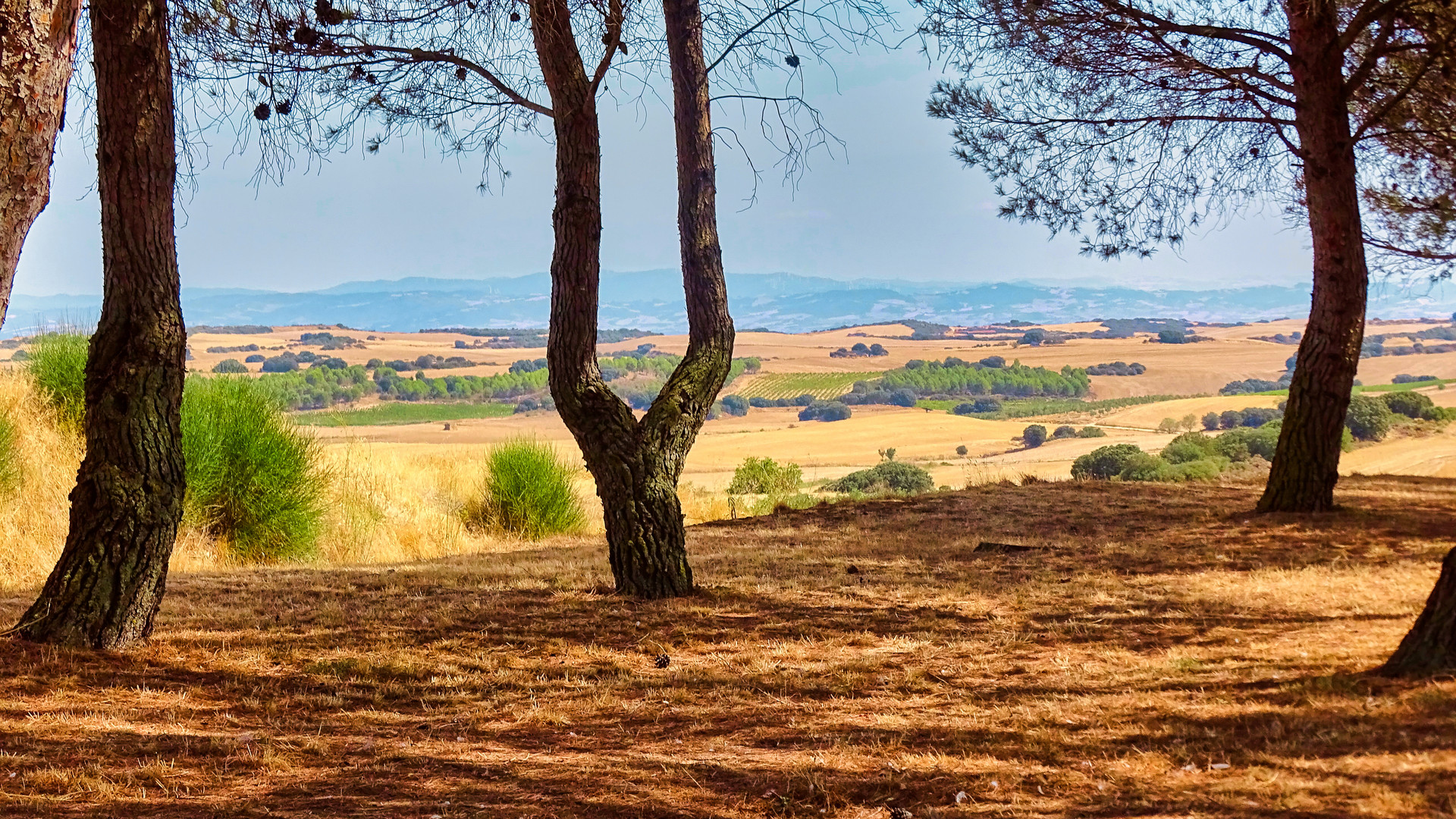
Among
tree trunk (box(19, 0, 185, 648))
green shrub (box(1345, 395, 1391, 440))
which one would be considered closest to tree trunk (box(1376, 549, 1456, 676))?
tree trunk (box(19, 0, 185, 648))

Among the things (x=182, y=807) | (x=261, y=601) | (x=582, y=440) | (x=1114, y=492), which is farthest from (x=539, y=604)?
(x=1114, y=492)

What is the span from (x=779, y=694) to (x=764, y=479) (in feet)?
40.8

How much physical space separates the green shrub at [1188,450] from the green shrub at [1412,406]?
17.2 ft

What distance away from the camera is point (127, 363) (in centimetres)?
439

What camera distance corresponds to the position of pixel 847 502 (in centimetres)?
1038

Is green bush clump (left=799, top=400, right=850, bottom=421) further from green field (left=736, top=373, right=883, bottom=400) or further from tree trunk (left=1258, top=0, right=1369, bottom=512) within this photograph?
tree trunk (left=1258, top=0, right=1369, bottom=512)

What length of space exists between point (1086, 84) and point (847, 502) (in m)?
4.10

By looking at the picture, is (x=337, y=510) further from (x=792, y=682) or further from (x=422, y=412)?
(x=422, y=412)

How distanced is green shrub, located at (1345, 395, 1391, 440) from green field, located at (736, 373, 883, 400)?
35.6m

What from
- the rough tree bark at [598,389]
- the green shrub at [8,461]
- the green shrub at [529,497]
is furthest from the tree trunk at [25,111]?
the green shrub at [529,497]

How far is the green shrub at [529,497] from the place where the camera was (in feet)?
36.8

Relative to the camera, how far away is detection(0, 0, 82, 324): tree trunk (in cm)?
286

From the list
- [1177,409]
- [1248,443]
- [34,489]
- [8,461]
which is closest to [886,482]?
[1248,443]

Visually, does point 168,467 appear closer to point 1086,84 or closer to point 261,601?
point 261,601
